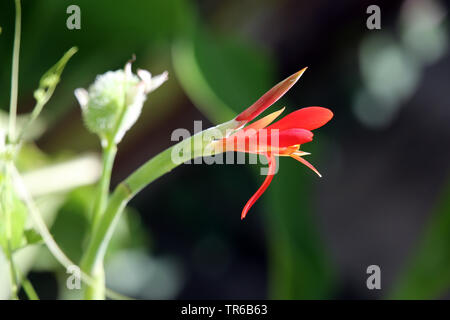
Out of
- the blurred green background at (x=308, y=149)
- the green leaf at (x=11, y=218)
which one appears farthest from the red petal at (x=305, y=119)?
the blurred green background at (x=308, y=149)

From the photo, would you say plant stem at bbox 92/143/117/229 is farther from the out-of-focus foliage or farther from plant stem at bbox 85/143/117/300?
the out-of-focus foliage

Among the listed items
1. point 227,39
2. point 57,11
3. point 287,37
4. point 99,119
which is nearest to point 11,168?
point 99,119

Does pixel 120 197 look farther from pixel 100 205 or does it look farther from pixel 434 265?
pixel 434 265

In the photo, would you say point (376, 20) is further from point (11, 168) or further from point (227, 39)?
point (11, 168)

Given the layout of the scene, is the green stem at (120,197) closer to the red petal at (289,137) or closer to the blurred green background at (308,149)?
the red petal at (289,137)

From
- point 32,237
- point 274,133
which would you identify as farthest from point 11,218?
point 274,133
